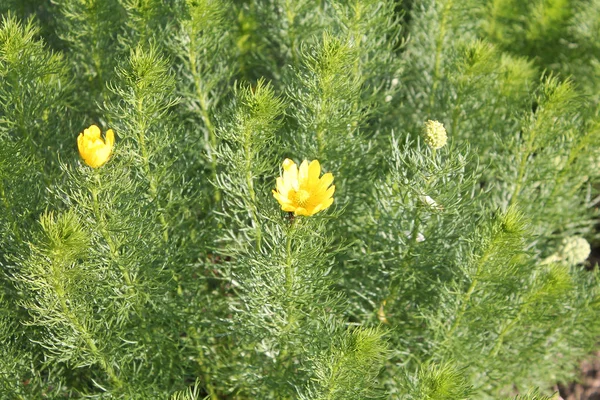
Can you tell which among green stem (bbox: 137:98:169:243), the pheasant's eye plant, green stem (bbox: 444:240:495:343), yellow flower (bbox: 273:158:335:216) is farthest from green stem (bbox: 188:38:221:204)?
green stem (bbox: 444:240:495:343)

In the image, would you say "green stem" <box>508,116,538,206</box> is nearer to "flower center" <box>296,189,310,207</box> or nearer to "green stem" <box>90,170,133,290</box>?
"flower center" <box>296,189,310,207</box>

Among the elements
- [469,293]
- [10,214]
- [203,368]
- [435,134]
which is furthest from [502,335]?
[10,214]

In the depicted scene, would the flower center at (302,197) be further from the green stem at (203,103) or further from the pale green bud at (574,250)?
the pale green bud at (574,250)

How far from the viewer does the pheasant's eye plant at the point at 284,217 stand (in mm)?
1667

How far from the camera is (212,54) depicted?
2205 millimetres

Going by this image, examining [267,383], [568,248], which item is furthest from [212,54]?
[568,248]

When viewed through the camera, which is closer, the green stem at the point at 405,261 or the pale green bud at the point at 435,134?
the pale green bud at the point at 435,134

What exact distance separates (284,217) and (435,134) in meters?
0.43

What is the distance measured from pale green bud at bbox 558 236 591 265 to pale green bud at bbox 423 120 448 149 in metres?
0.88

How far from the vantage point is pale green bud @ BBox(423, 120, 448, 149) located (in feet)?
5.53

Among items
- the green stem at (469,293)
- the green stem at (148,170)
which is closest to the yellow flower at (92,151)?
the green stem at (148,170)

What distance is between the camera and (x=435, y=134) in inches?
66.7

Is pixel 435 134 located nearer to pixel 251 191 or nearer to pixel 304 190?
pixel 304 190

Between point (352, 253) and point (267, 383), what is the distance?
0.45 meters
